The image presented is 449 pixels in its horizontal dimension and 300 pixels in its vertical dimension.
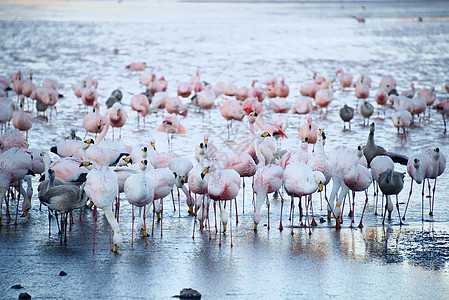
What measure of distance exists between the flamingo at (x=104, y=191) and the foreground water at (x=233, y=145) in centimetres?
30

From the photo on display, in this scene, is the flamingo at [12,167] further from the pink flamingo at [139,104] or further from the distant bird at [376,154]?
the pink flamingo at [139,104]

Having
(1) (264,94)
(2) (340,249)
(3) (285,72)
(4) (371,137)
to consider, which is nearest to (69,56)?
(3) (285,72)

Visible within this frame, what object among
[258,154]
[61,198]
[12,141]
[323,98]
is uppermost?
[323,98]

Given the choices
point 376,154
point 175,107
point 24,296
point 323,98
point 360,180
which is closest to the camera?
point 24,296

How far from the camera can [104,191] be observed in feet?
25.3

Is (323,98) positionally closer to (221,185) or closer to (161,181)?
(221,185)

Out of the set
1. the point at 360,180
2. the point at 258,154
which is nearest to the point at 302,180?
the point at 360,180

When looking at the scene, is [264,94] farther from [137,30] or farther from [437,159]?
[137,30]

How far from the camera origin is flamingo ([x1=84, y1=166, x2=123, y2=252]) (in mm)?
7699

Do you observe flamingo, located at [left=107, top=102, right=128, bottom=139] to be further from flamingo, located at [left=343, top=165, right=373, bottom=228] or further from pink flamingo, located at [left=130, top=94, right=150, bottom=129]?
flamingo, located at [left=343, top=165, right=373, bottom=228]

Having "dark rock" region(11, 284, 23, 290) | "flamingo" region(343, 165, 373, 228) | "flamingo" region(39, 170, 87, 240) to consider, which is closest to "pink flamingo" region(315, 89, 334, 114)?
"flamingo" region(343, 165, 373, 228)

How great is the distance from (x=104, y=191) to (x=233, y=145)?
5738 millimetres

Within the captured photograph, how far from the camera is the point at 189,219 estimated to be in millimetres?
8953

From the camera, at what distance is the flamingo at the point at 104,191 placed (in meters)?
7.70
